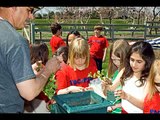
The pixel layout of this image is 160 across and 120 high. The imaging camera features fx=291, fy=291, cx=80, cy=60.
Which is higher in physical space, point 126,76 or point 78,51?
point 78,51

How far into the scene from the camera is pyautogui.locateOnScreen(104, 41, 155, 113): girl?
2467 mm

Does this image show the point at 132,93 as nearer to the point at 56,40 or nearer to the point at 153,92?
the point at 153,92

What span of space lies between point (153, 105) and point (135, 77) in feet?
1.44

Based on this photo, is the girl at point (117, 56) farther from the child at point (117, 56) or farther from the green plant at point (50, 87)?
the green plant at point (50, 87)

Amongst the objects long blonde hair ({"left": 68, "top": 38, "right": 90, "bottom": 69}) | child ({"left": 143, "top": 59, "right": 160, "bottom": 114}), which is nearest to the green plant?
long blonde hair ({"left": 68, "top": 38, "right": 90, "bottom": 69})

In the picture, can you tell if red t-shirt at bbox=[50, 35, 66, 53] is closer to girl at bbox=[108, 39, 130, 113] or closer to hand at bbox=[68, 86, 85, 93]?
girl at bbox=[108, 39, 130, 113]

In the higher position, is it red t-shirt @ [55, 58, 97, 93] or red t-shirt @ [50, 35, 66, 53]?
red t-shirt @ [55, 58, 97, 93]

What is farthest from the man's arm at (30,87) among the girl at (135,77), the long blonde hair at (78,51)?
the long blonde hair at (78,51)

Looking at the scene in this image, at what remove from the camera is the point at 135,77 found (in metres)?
2.65

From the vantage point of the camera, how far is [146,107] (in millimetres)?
2307

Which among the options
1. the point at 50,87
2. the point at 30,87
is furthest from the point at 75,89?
the point at 30,87

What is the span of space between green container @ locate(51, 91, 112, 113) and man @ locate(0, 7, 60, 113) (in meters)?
0.33

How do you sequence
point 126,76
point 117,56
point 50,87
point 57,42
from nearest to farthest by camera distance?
point 50,87 → point 126,76 → point 117,56 → point 57,42

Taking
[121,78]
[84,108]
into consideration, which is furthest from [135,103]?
[84,108]
